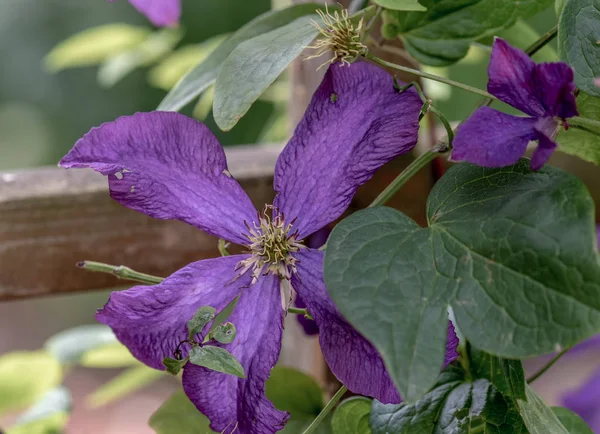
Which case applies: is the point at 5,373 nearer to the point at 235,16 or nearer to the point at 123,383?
the point at 123,383

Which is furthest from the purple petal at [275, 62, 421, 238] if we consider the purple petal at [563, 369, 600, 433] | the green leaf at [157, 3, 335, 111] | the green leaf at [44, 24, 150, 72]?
the green leaf at [44, 24, 150, 72]

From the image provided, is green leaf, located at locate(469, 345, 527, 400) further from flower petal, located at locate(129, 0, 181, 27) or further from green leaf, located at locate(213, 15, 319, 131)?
flower petal, located at locate(129, 0, 181, 27)

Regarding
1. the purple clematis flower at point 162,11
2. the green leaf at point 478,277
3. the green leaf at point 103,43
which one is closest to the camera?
the green leaf at point 478,277

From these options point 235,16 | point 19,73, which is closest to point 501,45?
point 235,16

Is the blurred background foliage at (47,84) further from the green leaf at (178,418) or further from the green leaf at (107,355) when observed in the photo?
the green leaf at (178,418)

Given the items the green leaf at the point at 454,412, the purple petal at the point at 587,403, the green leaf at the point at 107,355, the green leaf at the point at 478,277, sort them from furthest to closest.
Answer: the green leaf at the point at 107,355
the purple petal at the point at 587,403
the green leaf at the point at 454,412
the green leaf at the point at 478,277

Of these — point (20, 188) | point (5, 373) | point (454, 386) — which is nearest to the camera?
point (454, 386)

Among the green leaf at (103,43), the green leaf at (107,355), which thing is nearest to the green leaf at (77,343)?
the green leaf at (107,355)
